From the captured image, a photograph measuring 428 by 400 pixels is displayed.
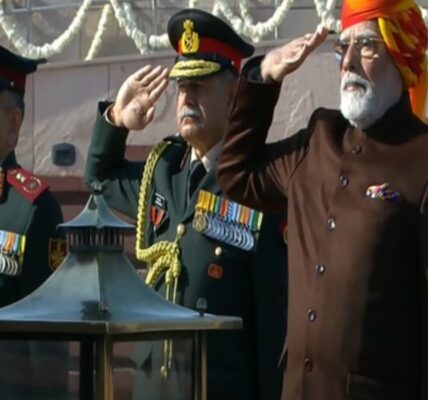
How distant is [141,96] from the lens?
19.5 feet

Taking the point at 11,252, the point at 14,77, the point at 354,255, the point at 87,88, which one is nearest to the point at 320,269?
the point at 354,255

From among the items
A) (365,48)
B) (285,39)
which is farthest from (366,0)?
(285,39)

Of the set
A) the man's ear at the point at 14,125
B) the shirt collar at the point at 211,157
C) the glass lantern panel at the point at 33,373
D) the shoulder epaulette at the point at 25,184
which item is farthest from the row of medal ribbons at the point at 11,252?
the glass lantern panel at the point at 33,373

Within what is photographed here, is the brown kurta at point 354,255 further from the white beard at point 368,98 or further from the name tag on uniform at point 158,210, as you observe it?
the name tag on uniform at point 158,210

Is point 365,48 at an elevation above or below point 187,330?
above

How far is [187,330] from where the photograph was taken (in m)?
4.02

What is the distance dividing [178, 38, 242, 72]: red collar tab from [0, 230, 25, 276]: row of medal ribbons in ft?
2.57

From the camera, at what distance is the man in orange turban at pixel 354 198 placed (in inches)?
180

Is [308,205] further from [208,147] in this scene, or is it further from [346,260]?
[208,147]

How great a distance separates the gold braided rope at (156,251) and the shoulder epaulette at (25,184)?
505 mm

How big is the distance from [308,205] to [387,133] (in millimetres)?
241

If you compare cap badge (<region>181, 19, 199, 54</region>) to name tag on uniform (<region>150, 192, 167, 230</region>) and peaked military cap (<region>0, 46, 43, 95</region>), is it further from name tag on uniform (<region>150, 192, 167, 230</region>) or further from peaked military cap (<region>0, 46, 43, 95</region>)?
peaked military cap (<region>0, 46, 43, 95</region>)

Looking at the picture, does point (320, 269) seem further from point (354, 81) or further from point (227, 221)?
point (227, 221)

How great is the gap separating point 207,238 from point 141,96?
1.46 ft
